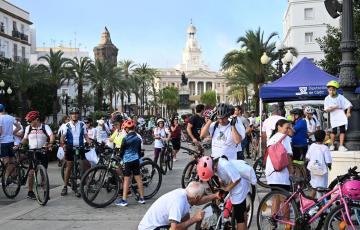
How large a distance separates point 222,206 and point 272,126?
4.91 m

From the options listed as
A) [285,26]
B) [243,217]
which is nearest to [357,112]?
[243,217]

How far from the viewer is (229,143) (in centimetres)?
786

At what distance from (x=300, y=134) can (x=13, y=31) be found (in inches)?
2257

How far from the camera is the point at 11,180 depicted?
11.1 m

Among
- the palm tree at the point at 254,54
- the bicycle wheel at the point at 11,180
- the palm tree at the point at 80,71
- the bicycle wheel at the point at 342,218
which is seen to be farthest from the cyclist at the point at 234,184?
the palm tree at the point at 80,71

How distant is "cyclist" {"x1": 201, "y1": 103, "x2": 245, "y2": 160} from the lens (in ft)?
25.2

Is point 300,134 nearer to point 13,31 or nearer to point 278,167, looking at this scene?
point 278,167

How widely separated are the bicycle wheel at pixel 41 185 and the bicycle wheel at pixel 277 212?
480 centimetres

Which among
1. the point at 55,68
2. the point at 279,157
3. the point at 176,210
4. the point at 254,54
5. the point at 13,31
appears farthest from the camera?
the point at 13,31

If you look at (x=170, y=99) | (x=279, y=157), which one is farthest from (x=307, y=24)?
(x=279, y=157)

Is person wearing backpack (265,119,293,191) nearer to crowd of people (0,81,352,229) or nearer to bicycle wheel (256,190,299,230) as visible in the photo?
crowd of people (0,81,352,229)

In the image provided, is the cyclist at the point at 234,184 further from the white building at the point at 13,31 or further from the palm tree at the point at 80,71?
the white building at the point at 13,31

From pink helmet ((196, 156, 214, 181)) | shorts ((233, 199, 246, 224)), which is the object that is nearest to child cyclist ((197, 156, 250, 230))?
shorts ((233, 199, 246, 224))

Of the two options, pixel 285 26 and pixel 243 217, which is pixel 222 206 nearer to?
pixel 243 217
